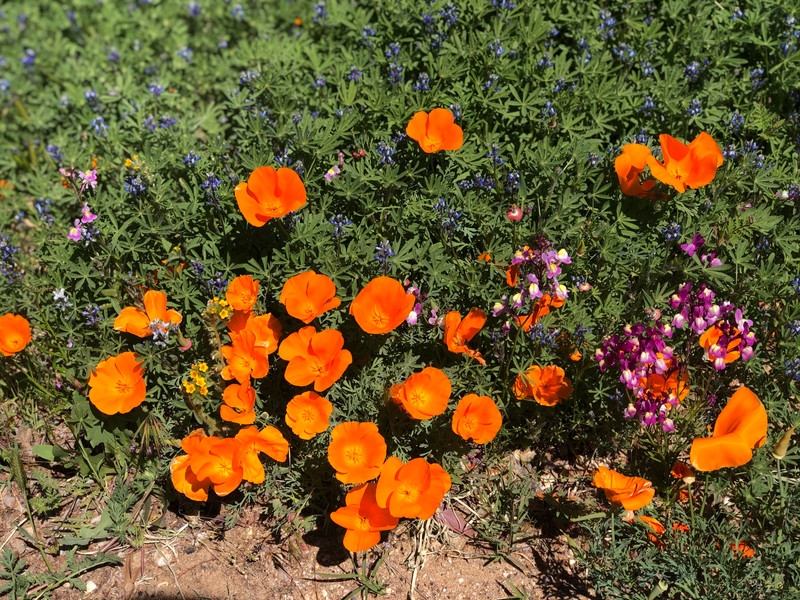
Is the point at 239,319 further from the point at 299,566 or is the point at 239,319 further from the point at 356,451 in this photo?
the point at 299,566

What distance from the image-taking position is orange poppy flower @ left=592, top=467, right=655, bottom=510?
2.94 m

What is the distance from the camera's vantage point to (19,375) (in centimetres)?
392

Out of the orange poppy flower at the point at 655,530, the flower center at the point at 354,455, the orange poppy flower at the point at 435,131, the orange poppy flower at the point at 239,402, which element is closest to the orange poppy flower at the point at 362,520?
the flower center at the point at 354,455

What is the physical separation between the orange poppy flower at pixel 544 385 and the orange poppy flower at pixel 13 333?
8.06 feet

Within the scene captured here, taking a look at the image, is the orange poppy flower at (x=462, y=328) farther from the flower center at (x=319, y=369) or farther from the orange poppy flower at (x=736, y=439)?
the orange poppy flower at (x=736, y=439)

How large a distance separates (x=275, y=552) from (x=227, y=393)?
807 millimetres

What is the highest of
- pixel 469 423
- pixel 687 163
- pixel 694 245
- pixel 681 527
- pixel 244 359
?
pixel 687 163

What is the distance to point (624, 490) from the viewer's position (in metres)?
2.95

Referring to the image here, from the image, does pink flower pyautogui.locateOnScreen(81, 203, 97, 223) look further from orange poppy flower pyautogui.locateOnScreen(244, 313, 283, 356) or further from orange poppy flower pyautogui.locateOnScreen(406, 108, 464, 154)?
orange poppy flower pyautogui.locateOnScreen(406, 108, 464, 154)

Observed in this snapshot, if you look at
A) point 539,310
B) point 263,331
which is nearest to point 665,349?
point 539,310

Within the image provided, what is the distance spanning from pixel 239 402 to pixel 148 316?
0.65 metres

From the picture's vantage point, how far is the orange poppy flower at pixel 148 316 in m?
3.37

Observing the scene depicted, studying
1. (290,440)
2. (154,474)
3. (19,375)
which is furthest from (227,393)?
(19,375)

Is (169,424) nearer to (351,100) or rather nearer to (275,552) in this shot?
(275,552)
